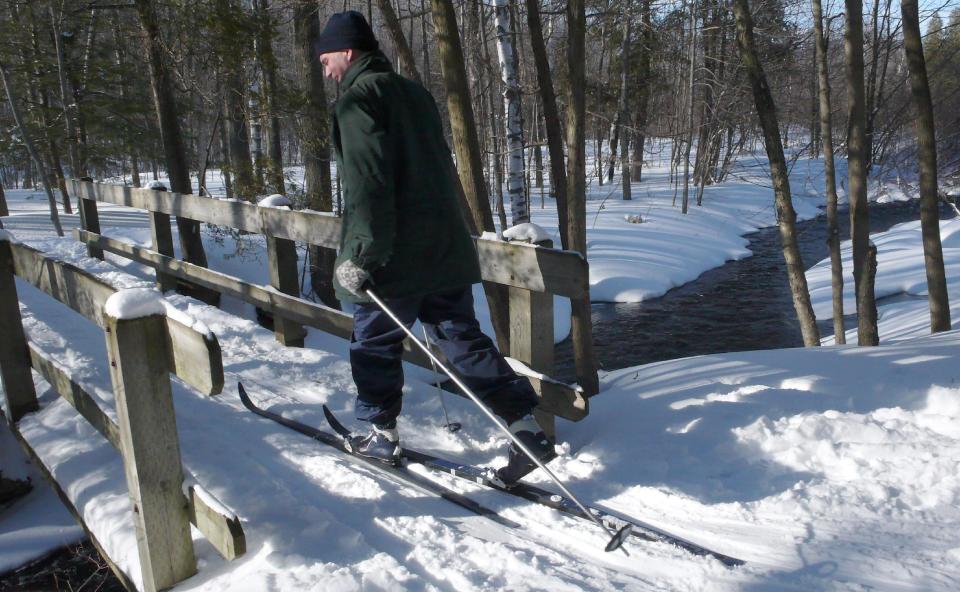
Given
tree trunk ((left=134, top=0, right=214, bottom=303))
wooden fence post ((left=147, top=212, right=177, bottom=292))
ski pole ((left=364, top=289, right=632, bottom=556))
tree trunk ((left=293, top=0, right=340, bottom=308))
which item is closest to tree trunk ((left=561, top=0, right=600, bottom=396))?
ski pole ((left=364, top=289, right=632, bottom=556))

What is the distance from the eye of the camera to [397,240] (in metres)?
2.97

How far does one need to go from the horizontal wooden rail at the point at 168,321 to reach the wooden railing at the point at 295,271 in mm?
1596

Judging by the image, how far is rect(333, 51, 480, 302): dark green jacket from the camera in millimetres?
2785

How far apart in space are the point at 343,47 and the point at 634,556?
7.91 ft

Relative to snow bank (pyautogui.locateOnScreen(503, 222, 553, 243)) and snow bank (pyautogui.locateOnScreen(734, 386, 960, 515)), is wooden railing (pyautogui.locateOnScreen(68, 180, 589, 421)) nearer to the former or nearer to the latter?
snow bank (pyautogui.locateOnScreen(503, 222, 553, 243))

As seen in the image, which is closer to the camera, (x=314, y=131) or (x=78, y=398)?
(x=78, y=398)

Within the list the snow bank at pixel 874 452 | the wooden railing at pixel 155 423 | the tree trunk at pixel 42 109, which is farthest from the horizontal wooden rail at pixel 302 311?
the tree trunk at pixel 42 109

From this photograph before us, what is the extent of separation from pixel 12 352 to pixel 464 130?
367 centimetres

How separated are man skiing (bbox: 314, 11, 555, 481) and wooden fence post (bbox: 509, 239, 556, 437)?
339mm

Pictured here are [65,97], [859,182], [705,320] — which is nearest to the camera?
[859,182]

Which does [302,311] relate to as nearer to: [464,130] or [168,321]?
[464,130]

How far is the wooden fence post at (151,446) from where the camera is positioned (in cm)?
216

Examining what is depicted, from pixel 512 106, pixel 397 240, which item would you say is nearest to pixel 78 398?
pixel 397 240

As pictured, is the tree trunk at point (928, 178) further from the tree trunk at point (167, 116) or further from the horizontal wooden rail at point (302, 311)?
the tree trunk at point (167, 116)
